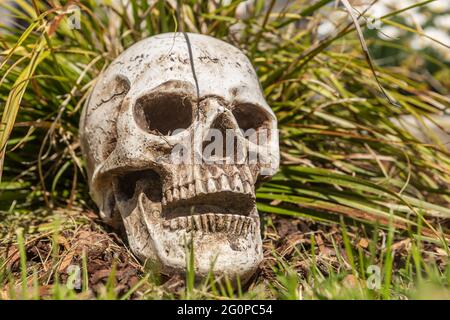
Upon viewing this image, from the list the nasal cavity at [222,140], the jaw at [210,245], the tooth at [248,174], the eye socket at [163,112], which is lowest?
the jaw at [210,245]

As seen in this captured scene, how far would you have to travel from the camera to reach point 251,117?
79.5 inches

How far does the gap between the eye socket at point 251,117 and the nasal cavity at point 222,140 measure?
10 cm

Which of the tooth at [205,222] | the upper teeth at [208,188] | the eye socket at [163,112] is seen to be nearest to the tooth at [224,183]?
the upper teeth at [208,188]

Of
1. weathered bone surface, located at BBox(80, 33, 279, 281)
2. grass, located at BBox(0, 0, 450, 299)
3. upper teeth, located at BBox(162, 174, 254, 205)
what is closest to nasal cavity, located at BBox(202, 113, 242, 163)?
weathered bone surface, located at BBox(80, 33, 279, 281)

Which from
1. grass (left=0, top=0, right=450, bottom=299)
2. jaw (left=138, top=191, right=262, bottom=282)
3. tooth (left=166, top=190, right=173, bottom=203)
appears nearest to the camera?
jaw (left=138, top=191, right=262, bottom=282)

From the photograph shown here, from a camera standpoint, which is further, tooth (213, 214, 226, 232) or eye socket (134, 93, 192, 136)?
eye socket (134, 93, 192, 136)

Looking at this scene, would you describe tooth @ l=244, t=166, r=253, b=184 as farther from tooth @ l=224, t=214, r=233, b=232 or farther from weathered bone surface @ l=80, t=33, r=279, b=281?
tooth @ l=224, t=214, r=233, b=232

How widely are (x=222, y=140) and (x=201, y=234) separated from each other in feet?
1.11

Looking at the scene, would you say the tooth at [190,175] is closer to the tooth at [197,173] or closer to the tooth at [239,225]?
the tooth at [197,173]

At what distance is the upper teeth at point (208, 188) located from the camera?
169cm

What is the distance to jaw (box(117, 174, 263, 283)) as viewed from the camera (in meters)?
1.65

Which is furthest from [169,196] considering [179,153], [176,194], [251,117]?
[251,117]

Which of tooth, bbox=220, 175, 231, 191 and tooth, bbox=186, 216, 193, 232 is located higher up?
tooth, bbox=220, 175, 231, 191

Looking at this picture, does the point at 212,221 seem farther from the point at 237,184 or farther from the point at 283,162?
the point at 283,162
